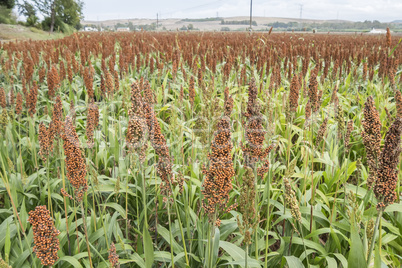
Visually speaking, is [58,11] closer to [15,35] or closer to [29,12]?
A: [29,12]

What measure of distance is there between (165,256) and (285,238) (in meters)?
0.93

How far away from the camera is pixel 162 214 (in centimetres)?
262

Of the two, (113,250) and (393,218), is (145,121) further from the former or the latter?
(393,218)

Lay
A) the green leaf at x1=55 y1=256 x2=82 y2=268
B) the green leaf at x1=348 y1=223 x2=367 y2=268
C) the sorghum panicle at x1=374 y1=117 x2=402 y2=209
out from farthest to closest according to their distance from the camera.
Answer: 1. the green leaf at x1=55 y1=256 x2=82 y2=268
2. the green leaf at x1=348 y1=223 x2=367 y2=268
3. the sorghum panicle at x1=374 y1=117 x2=402 y2=209

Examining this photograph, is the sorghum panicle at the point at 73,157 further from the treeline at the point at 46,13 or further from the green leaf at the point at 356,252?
the treeline at the point at 46,13

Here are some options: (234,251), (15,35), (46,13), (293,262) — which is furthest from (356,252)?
(46,13)

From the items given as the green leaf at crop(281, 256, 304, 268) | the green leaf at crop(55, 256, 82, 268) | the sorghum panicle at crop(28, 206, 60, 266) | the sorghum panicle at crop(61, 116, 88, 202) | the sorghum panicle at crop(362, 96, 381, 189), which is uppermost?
the sorghum panicle at crop(362, 96, 381, 189)

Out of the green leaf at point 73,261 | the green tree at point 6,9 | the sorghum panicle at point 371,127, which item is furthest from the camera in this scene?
the green tree at point 6,9

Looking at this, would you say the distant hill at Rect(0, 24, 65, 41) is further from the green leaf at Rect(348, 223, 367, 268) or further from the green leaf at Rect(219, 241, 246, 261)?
the green leaf at Rect(348, 223, 367, 268)

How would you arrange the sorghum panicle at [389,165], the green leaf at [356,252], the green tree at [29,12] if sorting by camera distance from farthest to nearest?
1. the green tree at [29,12]
2. the green leaf at [356,252]
3. the sorghum panicle at [389,165]

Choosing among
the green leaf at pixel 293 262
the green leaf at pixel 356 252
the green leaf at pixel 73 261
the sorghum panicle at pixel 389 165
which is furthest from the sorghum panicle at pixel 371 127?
the green leaf at pixel 73 261

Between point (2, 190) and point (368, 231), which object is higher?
point (368, 231)

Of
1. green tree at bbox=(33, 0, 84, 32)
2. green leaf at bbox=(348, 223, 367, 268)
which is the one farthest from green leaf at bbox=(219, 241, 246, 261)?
green tree at bbox=(33, 0, 84, 32)

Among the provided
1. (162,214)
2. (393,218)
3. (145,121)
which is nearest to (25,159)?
(162,214)
